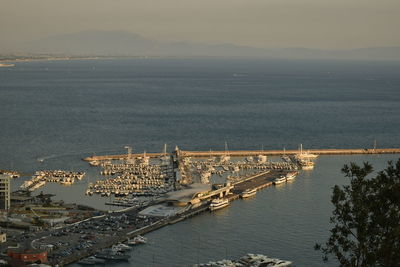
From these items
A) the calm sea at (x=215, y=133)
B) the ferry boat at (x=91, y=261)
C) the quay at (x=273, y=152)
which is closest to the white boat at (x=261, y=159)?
the quay at (x=273, y=152)

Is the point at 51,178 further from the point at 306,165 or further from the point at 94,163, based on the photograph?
the point at 306,165

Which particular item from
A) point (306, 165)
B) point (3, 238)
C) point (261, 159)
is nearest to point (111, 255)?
point (3, 238)

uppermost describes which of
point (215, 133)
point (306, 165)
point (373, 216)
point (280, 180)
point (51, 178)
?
point (373, 216)

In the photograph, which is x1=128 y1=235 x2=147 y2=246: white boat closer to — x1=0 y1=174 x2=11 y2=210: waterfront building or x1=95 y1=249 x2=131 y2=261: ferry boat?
x1=95 y1=249 x2=131 y2=261: ferry boat

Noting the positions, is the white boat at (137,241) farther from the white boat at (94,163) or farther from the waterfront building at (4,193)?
the white boat at (94,163)

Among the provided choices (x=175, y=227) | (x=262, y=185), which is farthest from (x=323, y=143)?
(x=175, y=227)

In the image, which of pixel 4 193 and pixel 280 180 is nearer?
pixel 4 193

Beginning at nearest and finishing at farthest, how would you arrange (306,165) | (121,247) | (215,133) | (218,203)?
(121,247) < (218,203) < (306,165) < (215,133)
